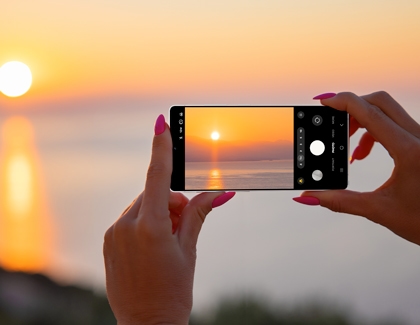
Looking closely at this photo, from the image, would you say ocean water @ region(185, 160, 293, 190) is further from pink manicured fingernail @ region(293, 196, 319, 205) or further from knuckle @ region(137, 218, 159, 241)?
knuckle @ region(137, 218, 159, 241)

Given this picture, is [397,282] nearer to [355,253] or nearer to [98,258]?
[355,253]

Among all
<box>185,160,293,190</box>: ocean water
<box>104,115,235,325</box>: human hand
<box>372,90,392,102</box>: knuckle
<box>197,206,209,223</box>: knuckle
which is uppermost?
<box>372,90,392,102</box>: knuckle

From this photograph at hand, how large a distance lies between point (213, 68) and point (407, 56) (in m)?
1.09

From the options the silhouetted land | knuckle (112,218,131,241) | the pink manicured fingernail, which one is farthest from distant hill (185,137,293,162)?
the silhouetted land

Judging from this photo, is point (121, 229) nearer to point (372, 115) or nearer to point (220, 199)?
point (220, 199)

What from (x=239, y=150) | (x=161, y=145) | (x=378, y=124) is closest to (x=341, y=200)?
(x=378, y=124)

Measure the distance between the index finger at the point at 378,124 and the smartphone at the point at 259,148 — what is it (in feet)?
0.24

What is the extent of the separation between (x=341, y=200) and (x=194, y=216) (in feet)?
1.17

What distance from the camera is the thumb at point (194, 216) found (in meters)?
0.79

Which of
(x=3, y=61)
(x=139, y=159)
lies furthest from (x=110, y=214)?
(x=3, y=61)

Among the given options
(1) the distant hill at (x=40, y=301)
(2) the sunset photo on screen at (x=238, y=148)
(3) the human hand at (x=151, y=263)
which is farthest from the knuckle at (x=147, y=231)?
(1) the distant hill at (x=40, y=301)

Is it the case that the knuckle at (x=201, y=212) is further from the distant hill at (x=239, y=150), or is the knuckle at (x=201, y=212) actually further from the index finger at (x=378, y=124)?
the index finger at (x=378, y=124)

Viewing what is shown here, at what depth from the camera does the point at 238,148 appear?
118 cm

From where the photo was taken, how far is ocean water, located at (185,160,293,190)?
1.08 meters
